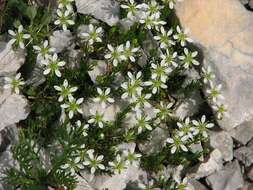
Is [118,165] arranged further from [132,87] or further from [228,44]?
[228,44]

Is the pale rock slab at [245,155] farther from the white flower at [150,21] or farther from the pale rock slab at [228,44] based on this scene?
the white flower at [150,21]

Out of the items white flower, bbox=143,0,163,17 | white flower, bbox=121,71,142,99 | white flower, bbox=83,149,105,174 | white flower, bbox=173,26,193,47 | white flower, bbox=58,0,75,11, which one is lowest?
white flower, bbox=83,149,105,174

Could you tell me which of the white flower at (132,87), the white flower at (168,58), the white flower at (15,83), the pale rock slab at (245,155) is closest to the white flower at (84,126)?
the white flower at (132,87)

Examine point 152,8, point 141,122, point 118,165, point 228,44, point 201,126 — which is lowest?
point 118,165

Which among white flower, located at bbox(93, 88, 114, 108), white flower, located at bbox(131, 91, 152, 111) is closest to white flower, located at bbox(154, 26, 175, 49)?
white flower, located at bbox(131, 91, 152, 111)

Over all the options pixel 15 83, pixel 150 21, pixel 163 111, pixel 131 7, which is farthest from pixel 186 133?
pixel 15 83

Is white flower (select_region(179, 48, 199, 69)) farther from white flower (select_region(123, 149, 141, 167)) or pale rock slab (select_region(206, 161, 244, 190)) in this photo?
pale rock slab (select_region(206, 161, 244, 190))
